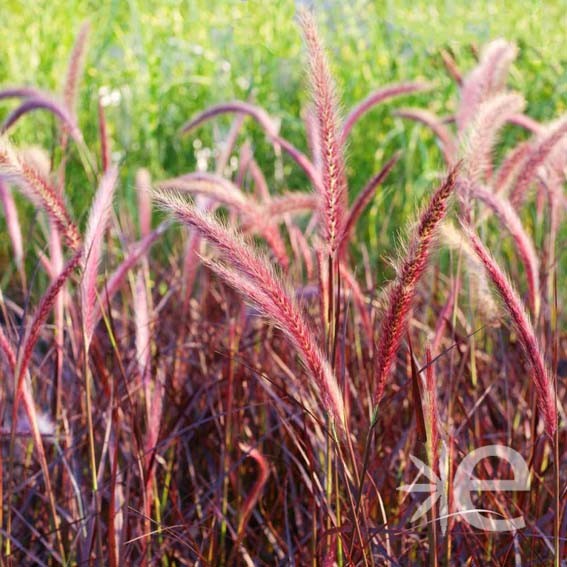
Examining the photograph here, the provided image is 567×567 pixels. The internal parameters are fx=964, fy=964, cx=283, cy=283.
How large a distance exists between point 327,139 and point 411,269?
0.84 feet

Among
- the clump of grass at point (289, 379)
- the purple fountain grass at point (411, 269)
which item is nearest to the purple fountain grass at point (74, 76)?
the clump of grass at point (289, 379)

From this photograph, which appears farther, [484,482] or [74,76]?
[74,76]

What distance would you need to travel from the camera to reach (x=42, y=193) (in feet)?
4.58

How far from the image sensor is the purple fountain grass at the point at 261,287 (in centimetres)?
107

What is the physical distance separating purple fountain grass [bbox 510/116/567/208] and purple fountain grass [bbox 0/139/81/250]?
0.89 meters

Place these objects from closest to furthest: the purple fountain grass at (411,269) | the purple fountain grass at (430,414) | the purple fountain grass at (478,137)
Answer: the purple fountain grass at (411,269), the purple fountain grass at (430,414), the purple fountain grass at (478,137)

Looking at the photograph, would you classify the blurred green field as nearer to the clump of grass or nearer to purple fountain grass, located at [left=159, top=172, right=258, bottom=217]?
the clump of grass

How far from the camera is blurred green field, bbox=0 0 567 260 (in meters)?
4.61

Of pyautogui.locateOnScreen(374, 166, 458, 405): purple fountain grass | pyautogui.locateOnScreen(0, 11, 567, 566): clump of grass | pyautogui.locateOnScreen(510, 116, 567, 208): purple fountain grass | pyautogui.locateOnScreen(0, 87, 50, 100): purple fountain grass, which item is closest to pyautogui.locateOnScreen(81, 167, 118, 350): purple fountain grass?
pyautogui.locateOnScreen(0, 11, 567, 566): clump of grass

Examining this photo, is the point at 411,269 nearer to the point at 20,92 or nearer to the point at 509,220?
the point at 509,220

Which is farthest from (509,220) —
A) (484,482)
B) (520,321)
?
(520,321)

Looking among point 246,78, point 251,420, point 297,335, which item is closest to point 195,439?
point 251,420

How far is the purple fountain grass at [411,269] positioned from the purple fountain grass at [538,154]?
743 mm

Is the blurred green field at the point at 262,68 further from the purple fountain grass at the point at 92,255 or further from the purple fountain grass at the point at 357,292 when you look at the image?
the purple fountain grass at the point at 92,255
